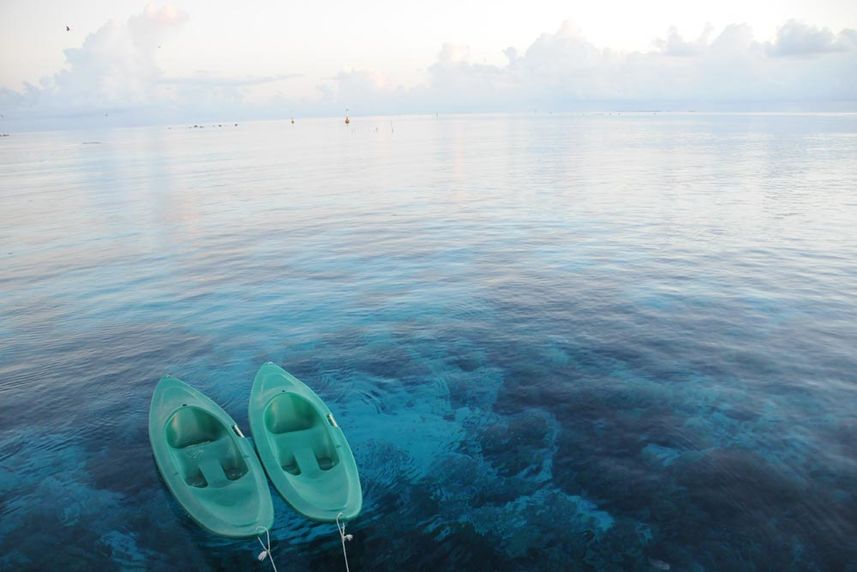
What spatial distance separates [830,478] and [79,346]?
3070 cm

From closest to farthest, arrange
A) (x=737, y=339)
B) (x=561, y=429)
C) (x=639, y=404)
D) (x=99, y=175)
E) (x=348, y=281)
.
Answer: (x=561, y=429)
(x=639, y=404)
(x=737, y=339)
(x=348, y=281)
(x=99, y=175)

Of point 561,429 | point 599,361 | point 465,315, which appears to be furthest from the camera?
point 465,315

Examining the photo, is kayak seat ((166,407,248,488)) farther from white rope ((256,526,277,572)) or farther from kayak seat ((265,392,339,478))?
white rope ((256,526,277,572))

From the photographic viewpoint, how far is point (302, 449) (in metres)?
17.4

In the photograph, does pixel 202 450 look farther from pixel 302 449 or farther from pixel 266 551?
pixel 266 551

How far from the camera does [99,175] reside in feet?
311

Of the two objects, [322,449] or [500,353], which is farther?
[500,353]

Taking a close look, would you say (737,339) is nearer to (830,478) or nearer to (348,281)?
(830,478)

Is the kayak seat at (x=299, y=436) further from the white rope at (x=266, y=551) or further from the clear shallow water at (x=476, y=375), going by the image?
the white rope at (x=266, y=551)

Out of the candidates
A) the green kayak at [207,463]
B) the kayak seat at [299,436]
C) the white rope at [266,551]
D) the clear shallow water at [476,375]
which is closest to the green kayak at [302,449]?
the kayak seat at [299,436]

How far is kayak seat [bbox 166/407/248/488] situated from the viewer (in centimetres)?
1670

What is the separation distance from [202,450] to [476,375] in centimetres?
1079

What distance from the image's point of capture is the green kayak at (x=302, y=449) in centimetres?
1450

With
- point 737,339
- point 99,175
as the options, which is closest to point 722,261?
point 737,339
